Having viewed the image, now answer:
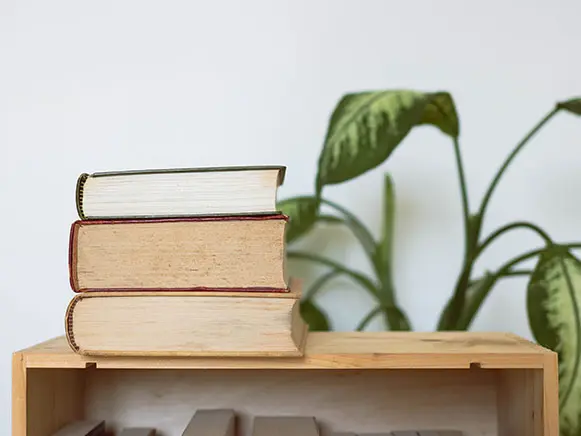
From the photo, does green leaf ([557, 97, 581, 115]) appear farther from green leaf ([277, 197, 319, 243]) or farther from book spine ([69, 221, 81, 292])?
book spine ([69, 221, 81, 292])

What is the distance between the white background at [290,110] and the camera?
38.8 inches

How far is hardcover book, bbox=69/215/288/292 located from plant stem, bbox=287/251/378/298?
1.04 feet

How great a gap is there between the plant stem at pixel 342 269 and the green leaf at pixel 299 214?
2.4 inches

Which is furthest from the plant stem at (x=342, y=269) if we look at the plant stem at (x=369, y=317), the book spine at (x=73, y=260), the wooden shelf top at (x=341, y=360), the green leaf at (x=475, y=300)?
the book spine at (x=73, y=260)

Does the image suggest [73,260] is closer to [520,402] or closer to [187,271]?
[187,271]

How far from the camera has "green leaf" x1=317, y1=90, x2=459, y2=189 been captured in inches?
27.6

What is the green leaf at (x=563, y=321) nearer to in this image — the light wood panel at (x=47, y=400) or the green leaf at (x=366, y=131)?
the green leaf at (x=366, y=131)

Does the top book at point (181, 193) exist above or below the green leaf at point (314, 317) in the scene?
above

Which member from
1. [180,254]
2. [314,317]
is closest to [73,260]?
[180,254]

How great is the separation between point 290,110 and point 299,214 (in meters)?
0.21

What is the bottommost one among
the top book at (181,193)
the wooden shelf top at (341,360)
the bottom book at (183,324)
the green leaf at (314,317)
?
the green leaf at (314,317)

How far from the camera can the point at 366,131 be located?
2.34ft

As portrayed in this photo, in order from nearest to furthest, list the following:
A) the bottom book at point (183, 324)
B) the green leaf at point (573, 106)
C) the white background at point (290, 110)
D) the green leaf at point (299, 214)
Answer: the bottom book at point (183, 324) → the green leaf at point (573, 106) → the green leaf at point (299, 214) → the white background at point (290, 110)

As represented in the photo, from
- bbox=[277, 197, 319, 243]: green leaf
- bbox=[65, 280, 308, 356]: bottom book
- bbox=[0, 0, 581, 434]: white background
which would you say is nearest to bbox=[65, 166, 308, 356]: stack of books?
bbox=[65, 280, 308, 356]: bottom book
